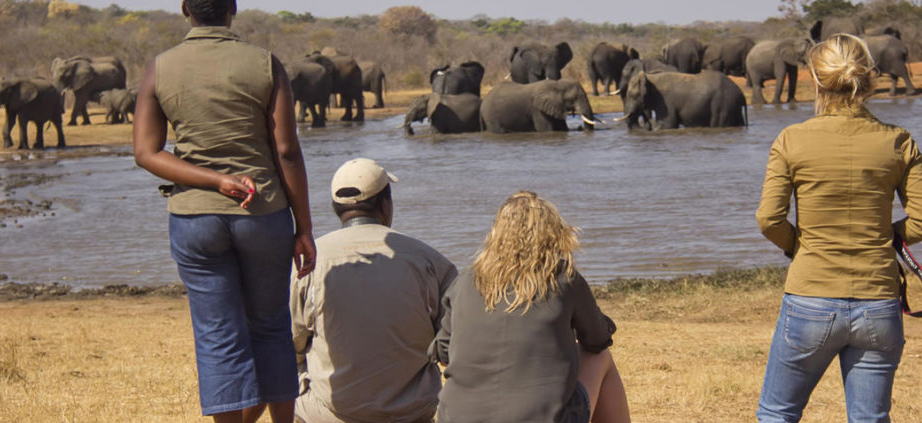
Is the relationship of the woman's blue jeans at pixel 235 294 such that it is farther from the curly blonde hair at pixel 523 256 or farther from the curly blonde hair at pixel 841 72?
the curly blonde hair at pixel 841 72

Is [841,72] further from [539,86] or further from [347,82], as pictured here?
[347,82]

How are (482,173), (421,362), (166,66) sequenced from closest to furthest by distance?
(166,66), (421,362), (482,173)

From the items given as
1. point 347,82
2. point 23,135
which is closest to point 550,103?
point 347,82

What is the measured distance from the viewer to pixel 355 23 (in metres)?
114

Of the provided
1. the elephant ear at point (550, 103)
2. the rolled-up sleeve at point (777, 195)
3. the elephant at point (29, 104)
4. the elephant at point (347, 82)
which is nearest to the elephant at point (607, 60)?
the elephant at point (347, 82)

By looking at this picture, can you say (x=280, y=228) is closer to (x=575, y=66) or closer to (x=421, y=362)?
(x=421, y=362)

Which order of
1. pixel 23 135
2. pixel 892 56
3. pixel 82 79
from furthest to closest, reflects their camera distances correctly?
pixel 892 56, pixel 82 79, pixel 23 135

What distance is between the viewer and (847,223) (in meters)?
3.49

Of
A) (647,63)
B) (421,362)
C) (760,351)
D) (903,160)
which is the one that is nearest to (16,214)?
Result: (760,351)

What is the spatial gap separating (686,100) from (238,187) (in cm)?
2324

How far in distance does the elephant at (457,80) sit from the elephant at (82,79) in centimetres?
911

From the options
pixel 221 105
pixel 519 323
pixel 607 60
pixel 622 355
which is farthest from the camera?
pixel 607 60

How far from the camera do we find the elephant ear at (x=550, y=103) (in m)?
26.7

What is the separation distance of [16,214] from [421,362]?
13.2m
